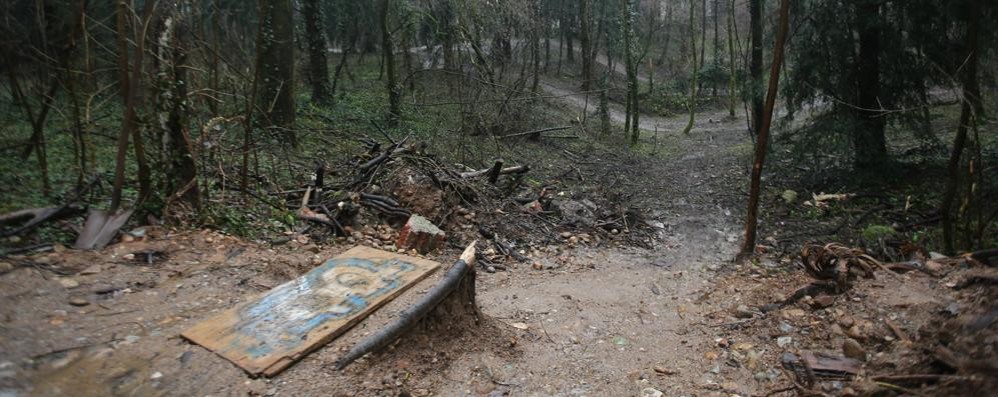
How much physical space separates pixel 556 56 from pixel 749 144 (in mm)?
20645

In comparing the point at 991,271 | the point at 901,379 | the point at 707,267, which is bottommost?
the point at 707,267

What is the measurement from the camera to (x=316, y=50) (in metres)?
15.5

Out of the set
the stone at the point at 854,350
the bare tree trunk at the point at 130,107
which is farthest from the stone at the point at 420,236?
the stone at the point at 854,350

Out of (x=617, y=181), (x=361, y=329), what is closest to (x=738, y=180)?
(x=617, y=181)

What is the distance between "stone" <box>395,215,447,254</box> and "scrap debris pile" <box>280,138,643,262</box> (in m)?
0.01

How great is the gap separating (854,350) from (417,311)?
3.03 m

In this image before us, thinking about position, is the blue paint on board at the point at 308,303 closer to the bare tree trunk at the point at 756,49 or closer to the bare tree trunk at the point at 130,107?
the bare tree trunk at the point at 130,107

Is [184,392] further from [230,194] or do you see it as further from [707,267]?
[707,267]

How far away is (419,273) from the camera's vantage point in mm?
5090

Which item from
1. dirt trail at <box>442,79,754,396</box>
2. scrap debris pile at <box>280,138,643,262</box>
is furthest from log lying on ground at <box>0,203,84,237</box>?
dirt trail at <box>442,79,754,396</box>

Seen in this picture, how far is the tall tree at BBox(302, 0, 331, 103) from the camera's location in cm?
1498

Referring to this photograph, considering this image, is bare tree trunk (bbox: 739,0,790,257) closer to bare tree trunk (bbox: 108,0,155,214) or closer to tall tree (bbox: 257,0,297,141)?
bare tree trunk (bbox: 108,0,155,214)

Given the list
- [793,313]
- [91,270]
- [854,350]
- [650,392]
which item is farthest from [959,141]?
[91,270]

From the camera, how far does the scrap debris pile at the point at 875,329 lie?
2.80 meters
